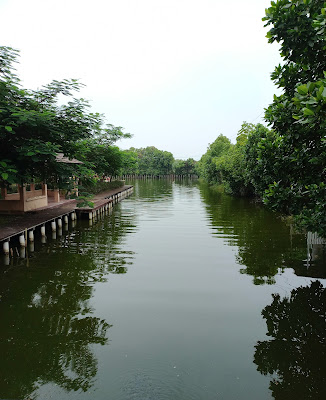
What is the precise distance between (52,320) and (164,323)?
102 inches

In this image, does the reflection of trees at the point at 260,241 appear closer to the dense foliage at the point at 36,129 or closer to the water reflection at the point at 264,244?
the water reflection at the point at 264,244

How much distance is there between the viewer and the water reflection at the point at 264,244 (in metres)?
11.2

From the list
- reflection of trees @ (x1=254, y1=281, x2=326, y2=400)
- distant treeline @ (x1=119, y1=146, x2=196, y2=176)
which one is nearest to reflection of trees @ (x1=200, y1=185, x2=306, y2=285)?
reflection of trees @ (x1=254, y1=281, x2=326, y2=400)

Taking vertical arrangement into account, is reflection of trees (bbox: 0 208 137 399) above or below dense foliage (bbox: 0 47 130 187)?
below

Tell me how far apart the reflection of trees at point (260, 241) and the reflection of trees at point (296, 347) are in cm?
178

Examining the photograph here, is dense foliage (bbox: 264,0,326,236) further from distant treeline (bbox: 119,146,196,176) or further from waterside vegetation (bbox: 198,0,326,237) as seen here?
distant treeline (bbox: 119,146,196,176)

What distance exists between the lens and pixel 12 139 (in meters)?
13.4

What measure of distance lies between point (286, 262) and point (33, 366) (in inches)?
365

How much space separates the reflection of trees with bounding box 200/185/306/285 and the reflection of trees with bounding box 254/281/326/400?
1.78 m

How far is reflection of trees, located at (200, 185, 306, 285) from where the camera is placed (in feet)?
38.2

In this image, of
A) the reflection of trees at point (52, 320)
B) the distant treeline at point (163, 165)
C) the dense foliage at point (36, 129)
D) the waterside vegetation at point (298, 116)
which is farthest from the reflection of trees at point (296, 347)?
the distant treeline at point (163, 165)

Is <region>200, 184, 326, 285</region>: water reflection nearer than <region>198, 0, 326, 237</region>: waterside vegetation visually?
No

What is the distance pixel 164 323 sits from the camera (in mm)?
7527

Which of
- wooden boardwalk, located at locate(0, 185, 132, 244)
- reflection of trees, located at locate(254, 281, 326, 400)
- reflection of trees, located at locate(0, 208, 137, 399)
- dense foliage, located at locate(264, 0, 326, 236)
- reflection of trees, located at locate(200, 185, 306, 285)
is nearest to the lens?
reflection of trees, located at locate(254, 281, 326, 400)
